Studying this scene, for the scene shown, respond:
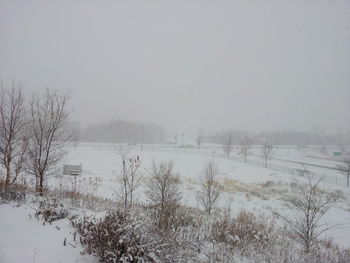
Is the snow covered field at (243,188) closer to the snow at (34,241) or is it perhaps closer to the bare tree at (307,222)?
the bare tree at (307,222)

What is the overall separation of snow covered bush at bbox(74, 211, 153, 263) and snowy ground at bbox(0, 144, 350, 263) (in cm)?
22

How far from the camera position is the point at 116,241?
3.21 meters

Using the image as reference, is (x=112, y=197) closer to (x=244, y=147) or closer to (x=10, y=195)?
(x=10, y=195)

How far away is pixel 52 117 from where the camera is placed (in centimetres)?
814

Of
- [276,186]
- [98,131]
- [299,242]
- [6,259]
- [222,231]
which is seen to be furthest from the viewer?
[98,131]

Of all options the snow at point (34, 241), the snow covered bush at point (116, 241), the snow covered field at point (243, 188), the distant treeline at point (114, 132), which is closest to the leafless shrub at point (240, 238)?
the snow covered bush at point (116, 241)

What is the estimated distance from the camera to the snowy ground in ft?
10.6

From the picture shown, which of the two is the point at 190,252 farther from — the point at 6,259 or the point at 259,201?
the point at 259,201

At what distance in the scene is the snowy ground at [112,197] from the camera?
10.6 feet

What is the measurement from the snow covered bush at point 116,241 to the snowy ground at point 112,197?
0.71 feet

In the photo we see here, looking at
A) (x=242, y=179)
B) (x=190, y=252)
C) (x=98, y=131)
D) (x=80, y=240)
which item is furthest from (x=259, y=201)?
(x=98, y=131)

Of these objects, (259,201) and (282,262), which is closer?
(282,262)

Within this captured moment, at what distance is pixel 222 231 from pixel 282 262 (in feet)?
5.26

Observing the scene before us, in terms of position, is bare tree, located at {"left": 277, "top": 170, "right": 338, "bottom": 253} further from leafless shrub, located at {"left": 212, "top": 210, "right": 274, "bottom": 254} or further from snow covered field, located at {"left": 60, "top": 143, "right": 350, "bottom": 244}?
snow covered field, located at {"left": 60, "top": 143, "right": 350, "bottom": 244}
